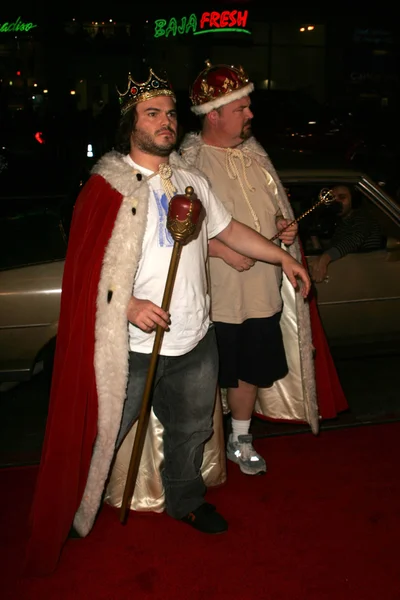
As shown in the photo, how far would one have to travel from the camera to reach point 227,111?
355 cm

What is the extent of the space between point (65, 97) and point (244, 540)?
75.5 feet

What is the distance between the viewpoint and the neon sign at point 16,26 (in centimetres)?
2372

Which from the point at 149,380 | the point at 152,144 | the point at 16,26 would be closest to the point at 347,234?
the point at 152,144

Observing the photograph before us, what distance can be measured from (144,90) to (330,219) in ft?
7.23

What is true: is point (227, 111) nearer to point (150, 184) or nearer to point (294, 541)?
point (150, 184)

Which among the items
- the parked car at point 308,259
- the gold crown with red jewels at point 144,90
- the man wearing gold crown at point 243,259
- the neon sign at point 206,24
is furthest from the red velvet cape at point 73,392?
the neon sign at point 206,24

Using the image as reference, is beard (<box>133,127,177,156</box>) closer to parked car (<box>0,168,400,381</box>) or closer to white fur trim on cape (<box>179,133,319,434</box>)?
white fur trim on cape (<box>179,133,319,434</box>)

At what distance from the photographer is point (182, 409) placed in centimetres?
330

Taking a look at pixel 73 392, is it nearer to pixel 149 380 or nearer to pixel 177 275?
pixel 149 380

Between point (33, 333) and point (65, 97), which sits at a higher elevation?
point (33, 333)

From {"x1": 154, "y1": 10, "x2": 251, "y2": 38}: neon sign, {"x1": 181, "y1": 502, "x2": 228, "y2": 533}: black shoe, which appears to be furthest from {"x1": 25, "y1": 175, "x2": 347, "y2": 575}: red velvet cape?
{"x1": 154, "y1": 10, "x2": 251, "y2": 38}: neon sign

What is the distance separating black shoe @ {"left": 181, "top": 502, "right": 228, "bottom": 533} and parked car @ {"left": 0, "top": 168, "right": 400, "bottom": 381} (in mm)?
1442

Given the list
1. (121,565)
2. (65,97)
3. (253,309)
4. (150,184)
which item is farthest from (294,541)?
(65,97)

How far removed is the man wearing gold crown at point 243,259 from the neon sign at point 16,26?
72.6ft
